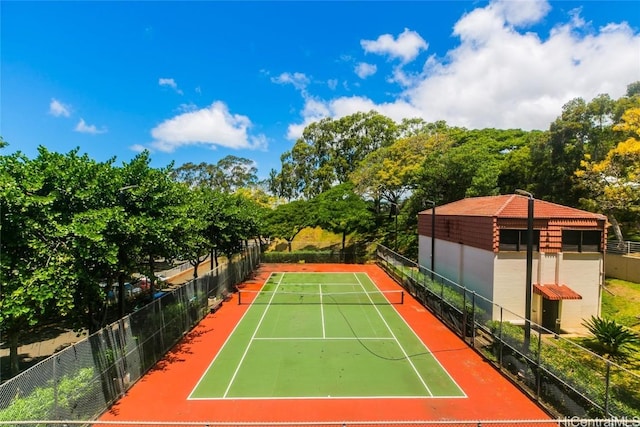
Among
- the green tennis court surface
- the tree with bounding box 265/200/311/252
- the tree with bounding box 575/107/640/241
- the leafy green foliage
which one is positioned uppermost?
the tree with bounding box 575/107/640/241

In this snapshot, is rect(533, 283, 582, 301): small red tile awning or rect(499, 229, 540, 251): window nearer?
rect(533, 283, 582, 301): small red tile awning

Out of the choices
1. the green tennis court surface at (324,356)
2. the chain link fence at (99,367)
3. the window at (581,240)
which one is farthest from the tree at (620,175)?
the chain link fence at (99,367)

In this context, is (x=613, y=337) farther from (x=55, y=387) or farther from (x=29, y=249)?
(x=29, y=249)

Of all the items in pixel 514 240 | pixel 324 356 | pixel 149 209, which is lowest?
pixel 324 356

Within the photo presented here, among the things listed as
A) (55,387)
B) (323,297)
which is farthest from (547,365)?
(323,297)

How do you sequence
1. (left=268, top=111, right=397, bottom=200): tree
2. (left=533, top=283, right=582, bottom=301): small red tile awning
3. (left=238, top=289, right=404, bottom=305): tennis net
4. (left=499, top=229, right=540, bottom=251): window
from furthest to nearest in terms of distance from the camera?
1. (left=268, top=111, right=397, bottom=200): tree
2. (left=238, top=289, right=404, bottom=305): tennis net
3. (left=499, top=229, right=540, bottom=251): window
4. (left=533, top=283, right=582, bottom=301): small red tile awning

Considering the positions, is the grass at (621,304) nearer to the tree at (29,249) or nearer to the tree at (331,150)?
the tree at (29,249)

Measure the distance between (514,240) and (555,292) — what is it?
285 centimetres

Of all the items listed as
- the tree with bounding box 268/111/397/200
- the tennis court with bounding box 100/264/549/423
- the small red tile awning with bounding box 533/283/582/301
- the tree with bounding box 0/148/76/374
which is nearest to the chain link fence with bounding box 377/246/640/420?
the tennis court with bounding box 100/264/549/423

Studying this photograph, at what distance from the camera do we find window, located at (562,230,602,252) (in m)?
17.3

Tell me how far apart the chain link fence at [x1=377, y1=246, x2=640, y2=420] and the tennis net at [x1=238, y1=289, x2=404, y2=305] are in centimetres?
465

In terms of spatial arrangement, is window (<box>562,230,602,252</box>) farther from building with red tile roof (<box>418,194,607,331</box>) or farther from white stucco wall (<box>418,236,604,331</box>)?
Result: white stucco wall (<box>418,236,604,331</box>)

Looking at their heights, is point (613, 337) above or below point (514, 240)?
below

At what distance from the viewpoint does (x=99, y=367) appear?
923 centimetres
